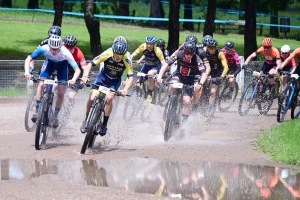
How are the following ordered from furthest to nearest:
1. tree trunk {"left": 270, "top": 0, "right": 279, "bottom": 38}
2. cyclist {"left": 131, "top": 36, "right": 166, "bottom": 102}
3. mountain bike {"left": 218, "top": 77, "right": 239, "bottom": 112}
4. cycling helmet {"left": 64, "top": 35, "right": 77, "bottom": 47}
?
tree trunk {"left": 270, "top": 0, "right": 279, "bottom": 38}, mountain bike {"left": 218, "top": 77, "right": 239, "bottom": 112}, cyclist {"left": 131, "top": 36, "right": 166, "bottom": 102}, cycling helmet {"left": 64, "top": 35, "right": 77, "bottom": 47}

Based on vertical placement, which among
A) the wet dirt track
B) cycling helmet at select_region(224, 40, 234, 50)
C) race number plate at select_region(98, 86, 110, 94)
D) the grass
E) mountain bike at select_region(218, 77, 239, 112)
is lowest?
the wet dirt track

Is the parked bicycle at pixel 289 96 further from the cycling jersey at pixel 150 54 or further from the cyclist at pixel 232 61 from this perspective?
the cycling jersey at pixel 150 54

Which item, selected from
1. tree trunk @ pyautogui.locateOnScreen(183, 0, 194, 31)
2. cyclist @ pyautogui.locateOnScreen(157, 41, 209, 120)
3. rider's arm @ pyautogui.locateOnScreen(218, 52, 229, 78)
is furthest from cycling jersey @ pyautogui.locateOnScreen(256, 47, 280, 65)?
tree trunk @ pyautogui.locateOnScreen(183, 0, 194, 31)

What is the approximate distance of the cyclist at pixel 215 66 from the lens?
17.7 meters

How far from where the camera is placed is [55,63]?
13648 mm

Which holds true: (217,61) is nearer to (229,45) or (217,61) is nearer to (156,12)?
(229,45)

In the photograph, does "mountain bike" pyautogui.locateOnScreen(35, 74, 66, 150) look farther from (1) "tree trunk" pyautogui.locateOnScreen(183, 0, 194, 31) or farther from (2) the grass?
(1) "tree trunk" pyautogui.locateOnScreen(183, 0, 194, 31)

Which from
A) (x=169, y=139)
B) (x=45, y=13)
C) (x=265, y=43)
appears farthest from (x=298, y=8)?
(x=169, y=139)

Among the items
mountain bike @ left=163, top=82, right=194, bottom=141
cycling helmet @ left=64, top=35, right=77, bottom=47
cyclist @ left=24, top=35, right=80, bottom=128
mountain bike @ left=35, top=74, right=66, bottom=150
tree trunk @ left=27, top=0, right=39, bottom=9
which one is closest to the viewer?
mountain bike @ left=35, top=74, right=66, bottom=150

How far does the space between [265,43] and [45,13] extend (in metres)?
34.2

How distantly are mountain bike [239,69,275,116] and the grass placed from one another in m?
2.73

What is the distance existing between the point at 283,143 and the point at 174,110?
83.7 inches

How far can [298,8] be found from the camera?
78938 mm

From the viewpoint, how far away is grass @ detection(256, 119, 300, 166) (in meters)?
12.0
